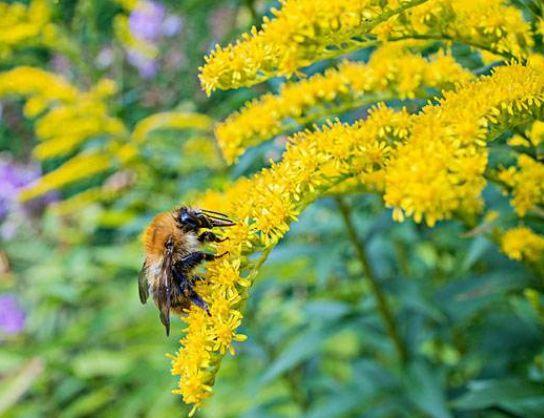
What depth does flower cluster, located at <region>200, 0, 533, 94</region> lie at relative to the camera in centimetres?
123

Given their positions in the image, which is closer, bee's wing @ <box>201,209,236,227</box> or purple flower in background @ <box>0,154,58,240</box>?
bee's wing @ <box>201,209,236,227</box>

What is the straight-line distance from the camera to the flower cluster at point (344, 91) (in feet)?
5.13

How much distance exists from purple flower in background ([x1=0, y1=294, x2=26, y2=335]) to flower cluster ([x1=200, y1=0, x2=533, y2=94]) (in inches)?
119

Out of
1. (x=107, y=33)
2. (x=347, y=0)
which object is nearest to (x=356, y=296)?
(x=347, y=0)

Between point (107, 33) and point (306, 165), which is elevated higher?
point (107, 33)

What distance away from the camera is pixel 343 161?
4.37ft

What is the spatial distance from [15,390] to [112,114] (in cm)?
153

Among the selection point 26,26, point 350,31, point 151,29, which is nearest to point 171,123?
point 26,26

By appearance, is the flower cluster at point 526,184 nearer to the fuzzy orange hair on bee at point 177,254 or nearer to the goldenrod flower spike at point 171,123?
the fuzzy orange hair on bee at point 177,254

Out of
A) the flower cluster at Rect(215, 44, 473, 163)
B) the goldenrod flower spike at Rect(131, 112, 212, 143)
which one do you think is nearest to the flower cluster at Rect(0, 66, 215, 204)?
the goldenrod flower spike at Rect(131, 112, 212, 143)

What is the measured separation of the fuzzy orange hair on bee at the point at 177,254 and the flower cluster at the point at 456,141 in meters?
0.43

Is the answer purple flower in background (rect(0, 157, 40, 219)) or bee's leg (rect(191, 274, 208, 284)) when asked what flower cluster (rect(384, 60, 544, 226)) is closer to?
bee's leg (rect(191, 274, 208, 284))

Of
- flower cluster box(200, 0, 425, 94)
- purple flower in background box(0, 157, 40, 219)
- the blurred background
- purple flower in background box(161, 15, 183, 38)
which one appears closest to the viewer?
flower cluster box(200, 0, 425, 94)

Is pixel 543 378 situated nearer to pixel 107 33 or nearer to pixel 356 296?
pixel 356 296
